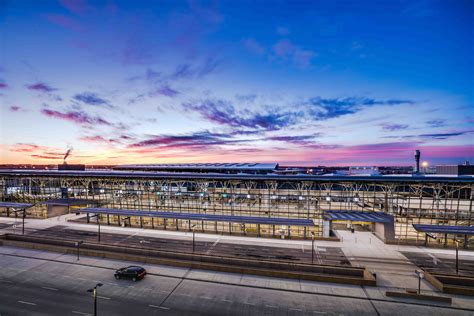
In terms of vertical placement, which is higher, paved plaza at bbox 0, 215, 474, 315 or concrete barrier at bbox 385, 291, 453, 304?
concrete barrier at bbox 385, 291, 453, 304

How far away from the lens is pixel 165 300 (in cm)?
2295

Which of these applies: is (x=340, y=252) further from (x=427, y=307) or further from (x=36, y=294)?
(x=36, y=294)

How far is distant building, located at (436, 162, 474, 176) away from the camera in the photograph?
8456 centimetres

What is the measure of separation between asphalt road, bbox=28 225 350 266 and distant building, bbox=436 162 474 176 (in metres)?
80.7

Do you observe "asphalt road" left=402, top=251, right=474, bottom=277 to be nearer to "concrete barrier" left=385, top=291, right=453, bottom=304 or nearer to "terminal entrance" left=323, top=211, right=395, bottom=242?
"terminal entrance" left=323, top=211, right=395, bottom=242

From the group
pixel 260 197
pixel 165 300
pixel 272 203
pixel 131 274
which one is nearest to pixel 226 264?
pixel 165 300

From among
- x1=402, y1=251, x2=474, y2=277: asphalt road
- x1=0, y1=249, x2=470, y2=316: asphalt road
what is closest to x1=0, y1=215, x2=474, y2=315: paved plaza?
x1=0, y1=249, x2=470, y2=316: asphalt road

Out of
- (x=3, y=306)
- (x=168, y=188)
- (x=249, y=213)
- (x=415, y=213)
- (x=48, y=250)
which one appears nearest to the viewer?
(x=3, y=306)

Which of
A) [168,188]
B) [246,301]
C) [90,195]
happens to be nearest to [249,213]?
[168,188]

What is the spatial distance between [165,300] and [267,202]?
34546 millimetres

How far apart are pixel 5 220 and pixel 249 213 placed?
58.7 metres

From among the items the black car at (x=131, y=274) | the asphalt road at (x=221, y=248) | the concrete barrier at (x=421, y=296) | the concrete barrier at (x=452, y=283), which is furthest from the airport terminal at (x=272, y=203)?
the black car at (x=131, y=274)

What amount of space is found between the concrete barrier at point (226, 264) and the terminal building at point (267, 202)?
23.1 ft

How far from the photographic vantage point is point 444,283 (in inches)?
1026
